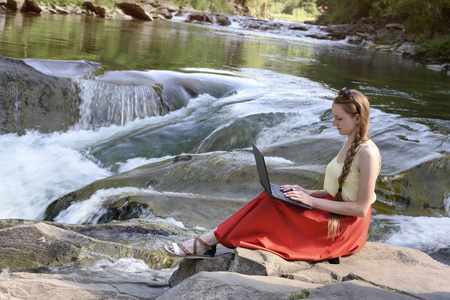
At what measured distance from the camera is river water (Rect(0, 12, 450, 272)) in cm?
610

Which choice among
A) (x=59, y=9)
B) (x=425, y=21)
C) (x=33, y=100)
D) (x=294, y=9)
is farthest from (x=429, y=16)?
(x=294, y=9)

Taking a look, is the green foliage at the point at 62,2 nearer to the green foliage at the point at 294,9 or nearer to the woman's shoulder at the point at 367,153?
the woman's shoulder at the point at 367,153

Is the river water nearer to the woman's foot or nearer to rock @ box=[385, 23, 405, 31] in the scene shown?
the woman's foot

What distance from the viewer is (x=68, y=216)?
19.4 ft

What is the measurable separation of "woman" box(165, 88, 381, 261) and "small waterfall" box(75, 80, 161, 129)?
710 centimetres

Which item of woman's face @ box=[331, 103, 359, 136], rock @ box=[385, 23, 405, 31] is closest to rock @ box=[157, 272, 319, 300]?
woman's face @ box=[331, 103, 359, 136]

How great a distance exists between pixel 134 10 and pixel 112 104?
28.2 meters

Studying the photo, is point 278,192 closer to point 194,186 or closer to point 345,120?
point 345,120

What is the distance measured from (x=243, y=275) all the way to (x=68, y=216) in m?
3.38

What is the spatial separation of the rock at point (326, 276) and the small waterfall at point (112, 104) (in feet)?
22.9

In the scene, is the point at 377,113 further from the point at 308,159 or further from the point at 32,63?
the point at 32,63

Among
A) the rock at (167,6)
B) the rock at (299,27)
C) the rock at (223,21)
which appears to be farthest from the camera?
the rock at (167,6)

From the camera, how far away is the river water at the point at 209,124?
6102 mm

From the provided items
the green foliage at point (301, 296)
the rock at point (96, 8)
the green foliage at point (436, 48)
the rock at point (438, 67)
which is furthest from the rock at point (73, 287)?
the rock at point (96, 8)
